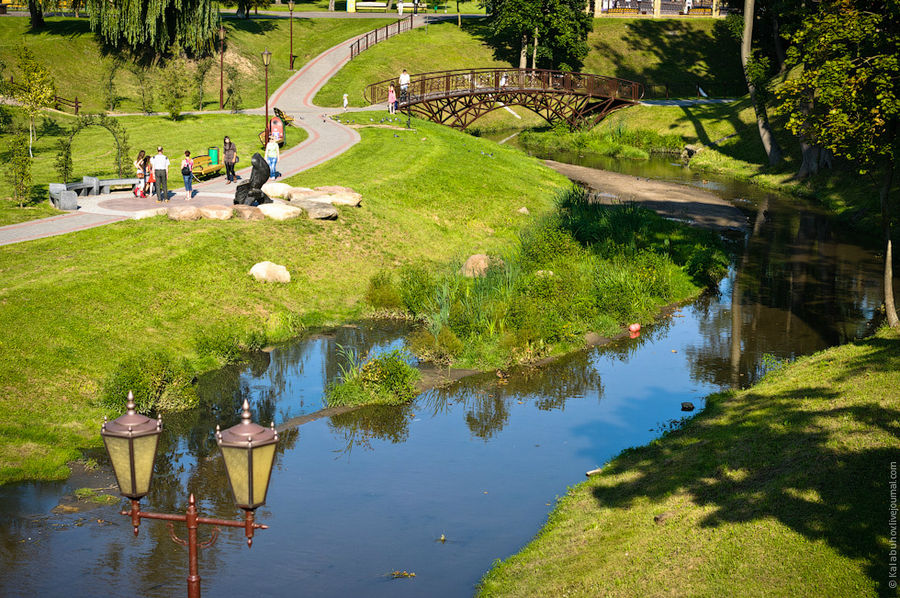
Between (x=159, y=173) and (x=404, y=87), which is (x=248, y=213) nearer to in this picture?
(x=159, y=173)

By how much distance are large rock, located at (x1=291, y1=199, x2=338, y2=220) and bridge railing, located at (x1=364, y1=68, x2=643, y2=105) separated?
96.9 feet

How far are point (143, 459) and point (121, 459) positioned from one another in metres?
0.18

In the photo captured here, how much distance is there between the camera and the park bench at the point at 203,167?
35062 millimetres

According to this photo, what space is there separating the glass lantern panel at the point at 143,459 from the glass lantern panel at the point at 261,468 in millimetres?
948

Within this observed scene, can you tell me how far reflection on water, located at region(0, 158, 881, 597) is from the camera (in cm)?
1333

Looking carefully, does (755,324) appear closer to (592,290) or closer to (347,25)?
(592,290)

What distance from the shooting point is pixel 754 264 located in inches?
1314

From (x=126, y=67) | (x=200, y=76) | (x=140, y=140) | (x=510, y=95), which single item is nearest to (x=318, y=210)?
(x=140, y=140)

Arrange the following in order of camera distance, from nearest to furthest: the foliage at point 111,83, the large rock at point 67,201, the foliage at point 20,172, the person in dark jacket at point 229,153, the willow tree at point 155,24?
the foliage at point 20,172 → the large rock at point 67,201 → the person in dark jacket at point 229,153 → the foliage at point 111,83 → the willow tree at point 155,24

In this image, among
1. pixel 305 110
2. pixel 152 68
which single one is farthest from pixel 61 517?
pixel 152 68

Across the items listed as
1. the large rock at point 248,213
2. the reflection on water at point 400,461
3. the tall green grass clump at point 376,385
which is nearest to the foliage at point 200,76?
the large rock at point 248,213

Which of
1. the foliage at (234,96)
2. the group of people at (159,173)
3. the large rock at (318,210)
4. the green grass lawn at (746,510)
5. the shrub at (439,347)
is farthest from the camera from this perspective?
the foliage at (234,96)

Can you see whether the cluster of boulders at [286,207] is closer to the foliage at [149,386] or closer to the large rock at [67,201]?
the large rock at [67,201]

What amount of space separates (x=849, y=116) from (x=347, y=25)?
6539cm
